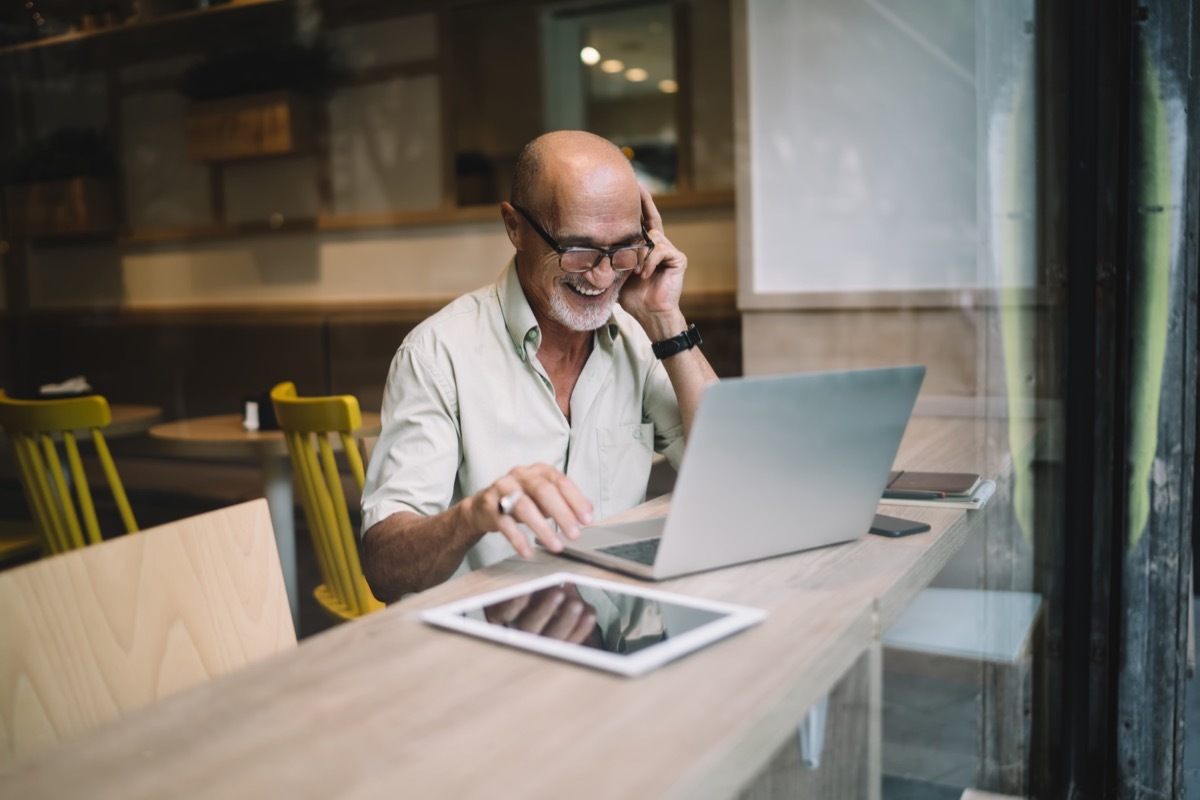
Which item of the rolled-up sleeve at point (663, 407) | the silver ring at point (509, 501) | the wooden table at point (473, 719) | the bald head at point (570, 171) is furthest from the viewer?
the rolled-up sleeve at point (663, 407)

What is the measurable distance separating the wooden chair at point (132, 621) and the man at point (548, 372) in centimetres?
27

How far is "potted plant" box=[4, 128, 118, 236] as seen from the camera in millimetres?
1162

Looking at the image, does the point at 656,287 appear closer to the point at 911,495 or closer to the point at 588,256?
the point at 588,256

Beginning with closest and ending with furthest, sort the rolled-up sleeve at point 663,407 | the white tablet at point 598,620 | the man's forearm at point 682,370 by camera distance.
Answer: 1. the white tablet at point 598,620
2. the man's forearm at point 682,370
3. the rolled-up sleeve at point 663,407

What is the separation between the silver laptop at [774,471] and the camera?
99cm

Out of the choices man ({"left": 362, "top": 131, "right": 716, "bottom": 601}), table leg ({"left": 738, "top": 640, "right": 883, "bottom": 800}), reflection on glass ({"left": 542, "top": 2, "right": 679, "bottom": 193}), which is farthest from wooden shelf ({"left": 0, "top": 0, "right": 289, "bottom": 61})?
reflection on glass ({"left": 542, "top": 2, "right": 679, "bottom": 193})

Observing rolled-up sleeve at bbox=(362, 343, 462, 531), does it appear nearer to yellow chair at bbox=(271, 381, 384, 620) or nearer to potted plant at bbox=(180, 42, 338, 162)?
yellow chair at bbox=(271, 381, 384, 620)

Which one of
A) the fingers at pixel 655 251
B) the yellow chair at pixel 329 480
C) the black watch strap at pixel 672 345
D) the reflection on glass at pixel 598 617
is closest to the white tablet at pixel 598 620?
the reflection on glass at pixel 598 617

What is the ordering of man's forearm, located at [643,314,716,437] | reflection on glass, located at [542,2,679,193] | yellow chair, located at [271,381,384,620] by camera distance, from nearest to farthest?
1. man's forearm, located at [643,314,716,437]
2. yellow chair, located at [271,381,384,620]
3. reflection on glass, located at [542,2,679,193]

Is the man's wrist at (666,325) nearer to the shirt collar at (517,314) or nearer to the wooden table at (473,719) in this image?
the shirt collar at (517,314)

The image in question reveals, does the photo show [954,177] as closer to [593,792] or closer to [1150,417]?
[1150,417]

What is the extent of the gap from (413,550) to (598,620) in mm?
484

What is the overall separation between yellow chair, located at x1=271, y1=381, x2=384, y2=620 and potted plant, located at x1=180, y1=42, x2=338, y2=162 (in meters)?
0.47

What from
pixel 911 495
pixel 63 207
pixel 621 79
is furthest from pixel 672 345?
pixel 621 79
